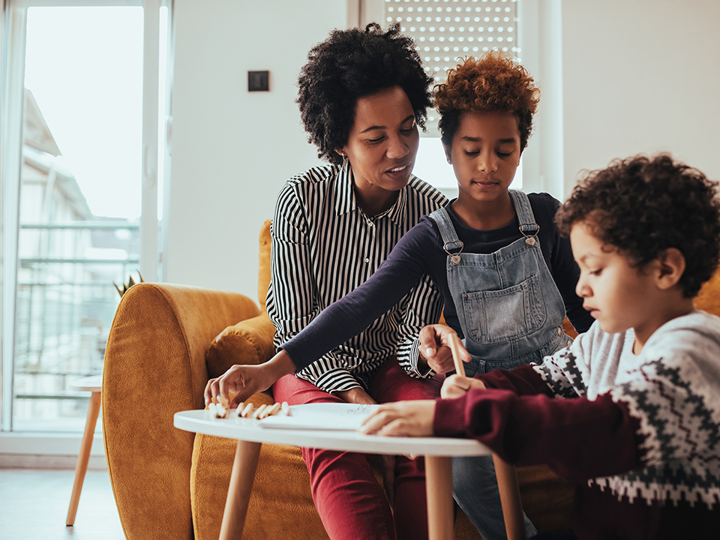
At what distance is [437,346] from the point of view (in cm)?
95

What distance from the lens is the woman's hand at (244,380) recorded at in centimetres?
80

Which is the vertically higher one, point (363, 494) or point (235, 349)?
point (235, 349)

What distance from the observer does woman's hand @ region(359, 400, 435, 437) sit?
0.54 metres

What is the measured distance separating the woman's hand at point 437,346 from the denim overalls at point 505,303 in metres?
0.09

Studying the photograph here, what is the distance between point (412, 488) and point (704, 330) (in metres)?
0.53

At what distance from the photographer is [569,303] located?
114 centimetres

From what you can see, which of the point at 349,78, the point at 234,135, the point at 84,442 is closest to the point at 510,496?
the point at 349,78

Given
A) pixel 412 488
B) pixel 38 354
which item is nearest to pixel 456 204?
pixel 412 488

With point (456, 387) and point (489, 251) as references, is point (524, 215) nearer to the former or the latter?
point (489, 251)

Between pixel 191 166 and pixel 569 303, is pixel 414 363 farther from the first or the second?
pixel 191 166

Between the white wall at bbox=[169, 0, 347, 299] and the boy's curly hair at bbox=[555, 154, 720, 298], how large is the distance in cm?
176

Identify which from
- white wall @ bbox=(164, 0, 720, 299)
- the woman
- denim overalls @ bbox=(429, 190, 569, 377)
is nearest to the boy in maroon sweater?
denim overalls @ bbox=(429, 190, 569, 377)

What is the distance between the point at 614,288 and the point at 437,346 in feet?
1.19

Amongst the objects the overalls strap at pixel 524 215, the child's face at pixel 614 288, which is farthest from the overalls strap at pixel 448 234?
the child's face at pixel 614 288
